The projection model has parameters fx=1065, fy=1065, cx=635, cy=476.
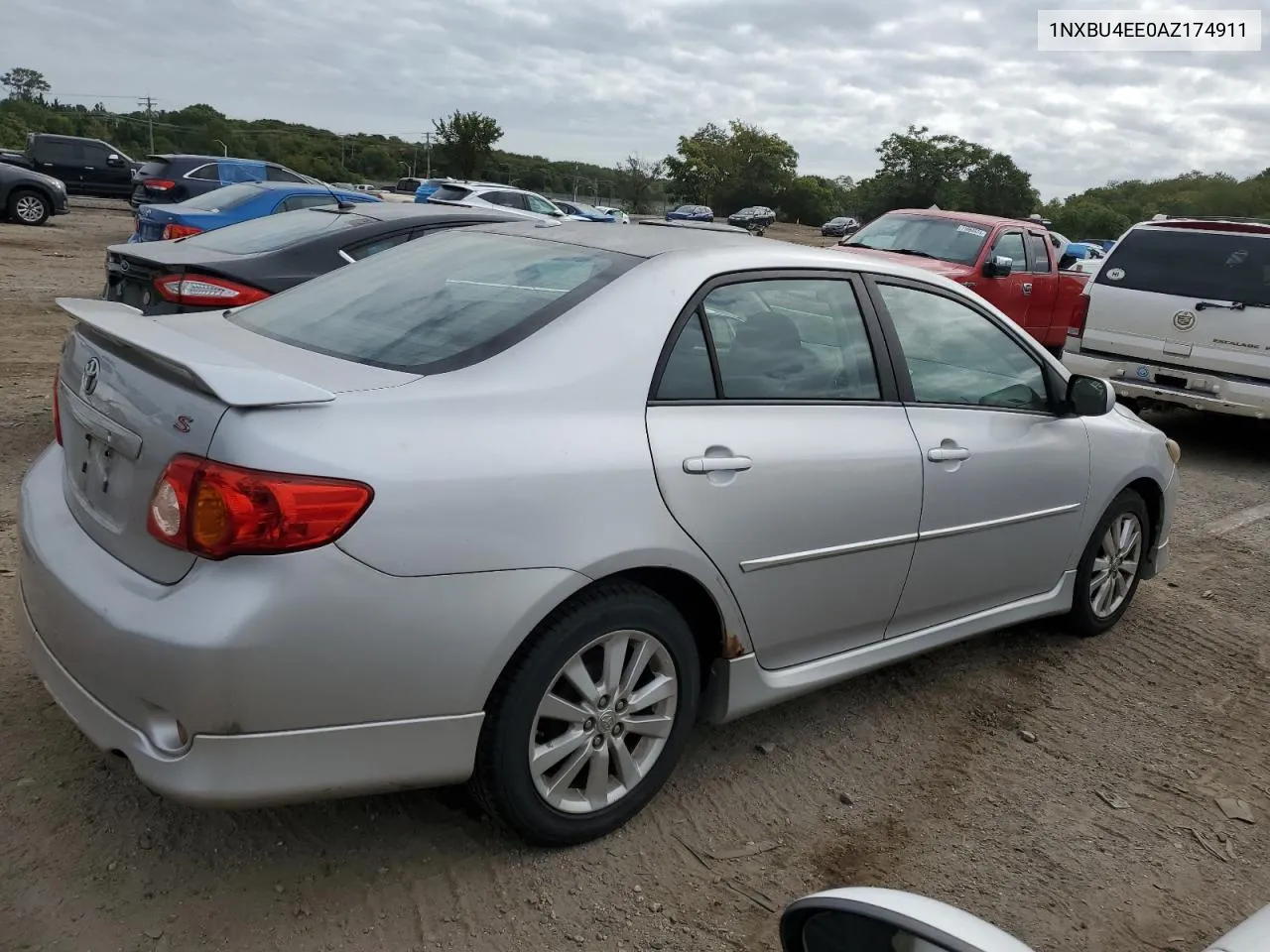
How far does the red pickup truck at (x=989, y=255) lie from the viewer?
10328 mm

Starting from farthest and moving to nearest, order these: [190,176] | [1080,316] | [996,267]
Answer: [190,176] → [996,267] → [1080,316]

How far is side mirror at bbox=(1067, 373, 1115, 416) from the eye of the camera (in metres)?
3.98

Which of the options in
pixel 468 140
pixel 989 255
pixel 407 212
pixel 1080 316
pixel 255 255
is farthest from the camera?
pixel 468 140

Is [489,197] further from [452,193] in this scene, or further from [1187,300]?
[1187,300]

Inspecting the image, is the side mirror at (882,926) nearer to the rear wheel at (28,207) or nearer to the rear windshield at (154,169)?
the rear windshield at (154,169)

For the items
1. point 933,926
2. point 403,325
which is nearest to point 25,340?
point 403,325

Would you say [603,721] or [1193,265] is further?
[1193,265]

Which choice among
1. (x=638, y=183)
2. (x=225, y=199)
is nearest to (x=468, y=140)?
(x=638, y=183)

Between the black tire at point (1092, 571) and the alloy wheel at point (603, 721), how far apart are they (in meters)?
2.28

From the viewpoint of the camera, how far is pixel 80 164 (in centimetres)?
2623

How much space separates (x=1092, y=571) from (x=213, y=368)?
3559 millimetres

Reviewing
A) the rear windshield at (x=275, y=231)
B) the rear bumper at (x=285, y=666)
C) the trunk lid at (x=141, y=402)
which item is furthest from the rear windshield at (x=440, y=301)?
the rear windshield at (x=275, y=231)

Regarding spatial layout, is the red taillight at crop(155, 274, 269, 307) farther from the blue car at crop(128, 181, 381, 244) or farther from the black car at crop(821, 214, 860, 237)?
the black car at crop(821, 214, 860, 237)

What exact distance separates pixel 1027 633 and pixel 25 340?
833 centimetres
